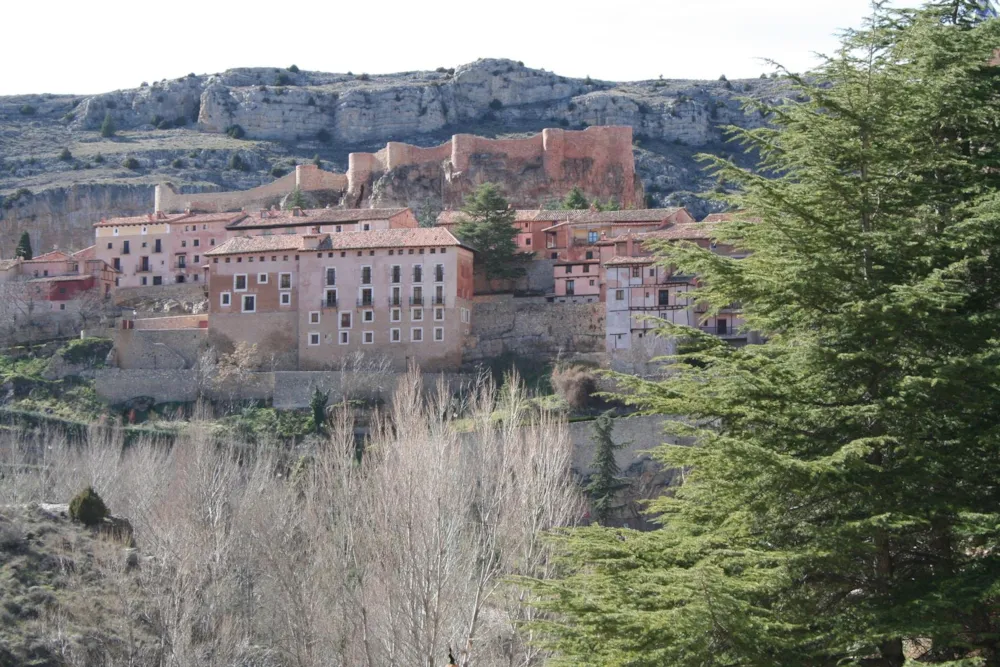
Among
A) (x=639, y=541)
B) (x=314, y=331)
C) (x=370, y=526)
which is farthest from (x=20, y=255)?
(x=639, y=541)

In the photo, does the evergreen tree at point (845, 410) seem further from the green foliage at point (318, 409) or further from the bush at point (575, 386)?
the green foliage at point (318, 409)

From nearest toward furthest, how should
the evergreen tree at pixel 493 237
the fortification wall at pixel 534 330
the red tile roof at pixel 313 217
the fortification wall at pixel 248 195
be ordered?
the fortification wall at pixel 534 330, the evergreen tree at pixel 493 237, the red tile roof at pixel 313 217, the fortification wall at pixel 248 195

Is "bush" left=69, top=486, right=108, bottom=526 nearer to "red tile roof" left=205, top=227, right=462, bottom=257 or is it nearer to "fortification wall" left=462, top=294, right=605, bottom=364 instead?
"fortification wall" left=462, top=294, right=605, bottom=364

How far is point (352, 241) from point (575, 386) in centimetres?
1590

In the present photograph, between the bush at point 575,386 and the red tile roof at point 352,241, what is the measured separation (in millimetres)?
10253

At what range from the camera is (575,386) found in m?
59.4

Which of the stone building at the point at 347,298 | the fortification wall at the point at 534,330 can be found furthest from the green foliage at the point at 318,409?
the fortification wall at the point at 534,330

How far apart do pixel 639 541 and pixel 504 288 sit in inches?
2326

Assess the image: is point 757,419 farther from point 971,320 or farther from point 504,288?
point 504,288

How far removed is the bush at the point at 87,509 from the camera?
40.6 metres

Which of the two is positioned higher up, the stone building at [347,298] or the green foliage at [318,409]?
the stone building at [347,298]

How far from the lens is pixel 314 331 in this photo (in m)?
67.8

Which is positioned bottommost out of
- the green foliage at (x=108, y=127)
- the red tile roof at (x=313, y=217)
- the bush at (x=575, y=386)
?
the bush at (x=575, y=386)

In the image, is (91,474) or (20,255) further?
(20,255)
